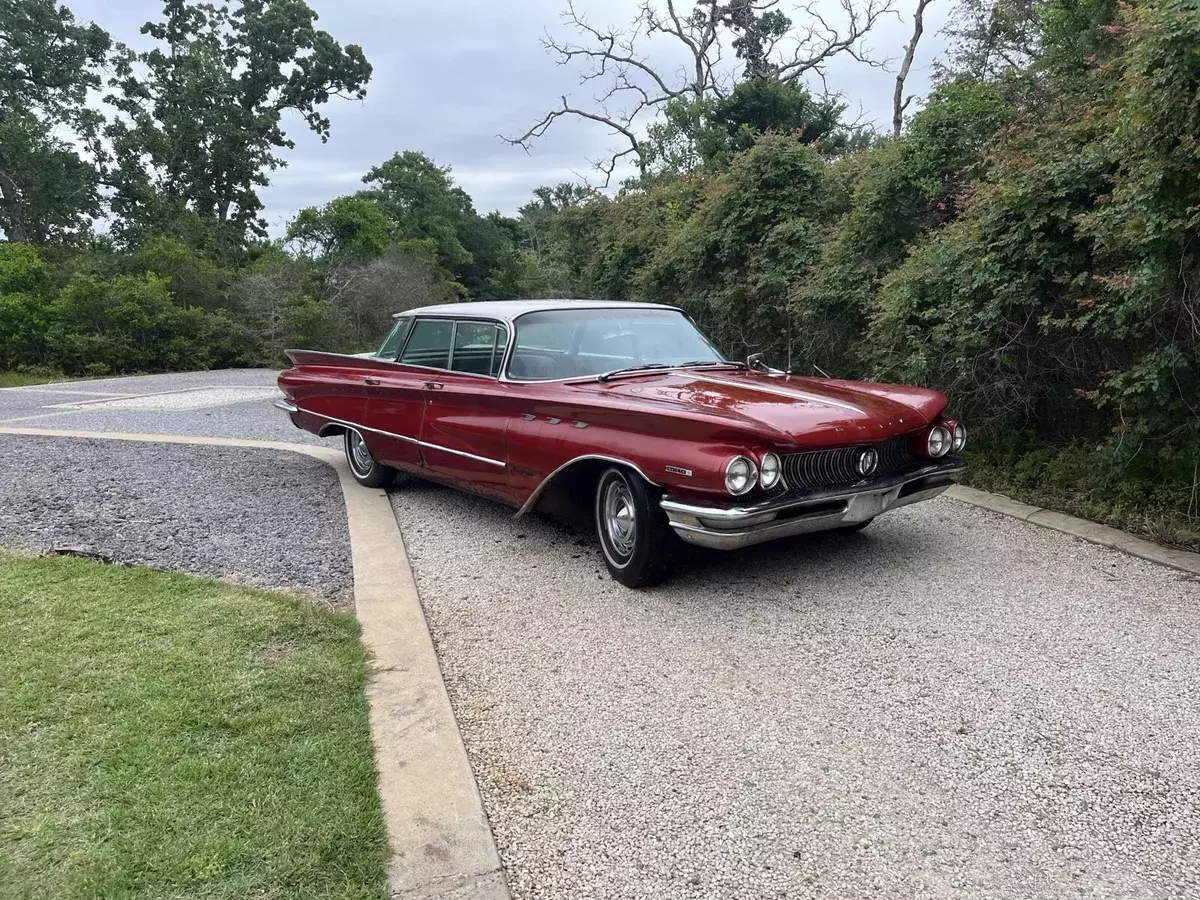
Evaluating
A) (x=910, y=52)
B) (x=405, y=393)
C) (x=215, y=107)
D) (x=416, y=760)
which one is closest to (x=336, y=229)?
(x=215, y=107)

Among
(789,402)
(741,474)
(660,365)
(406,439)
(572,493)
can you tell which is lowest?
→ (572,493)

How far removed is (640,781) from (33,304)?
22860 mm

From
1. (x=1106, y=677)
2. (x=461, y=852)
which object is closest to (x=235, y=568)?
(x=461, y=852)

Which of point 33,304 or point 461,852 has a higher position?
point 33,304

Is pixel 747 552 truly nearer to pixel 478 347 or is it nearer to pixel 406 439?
pixel 478 347

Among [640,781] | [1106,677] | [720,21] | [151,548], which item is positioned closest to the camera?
[640,781]

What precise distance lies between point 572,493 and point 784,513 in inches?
49.5

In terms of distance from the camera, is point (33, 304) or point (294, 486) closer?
point (294, 486)

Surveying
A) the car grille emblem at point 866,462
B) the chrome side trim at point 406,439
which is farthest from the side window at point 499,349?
the car grille emblem at point 866,462

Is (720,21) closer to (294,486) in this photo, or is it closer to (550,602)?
(294,486)

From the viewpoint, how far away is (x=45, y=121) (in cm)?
3089

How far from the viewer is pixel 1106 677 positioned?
3.19 meters

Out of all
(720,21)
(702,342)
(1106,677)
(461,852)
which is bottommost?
(461,852)

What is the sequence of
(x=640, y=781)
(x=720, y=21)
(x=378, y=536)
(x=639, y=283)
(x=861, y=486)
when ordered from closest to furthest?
(x=640, y=781)
(x=861, y=486)
(x=378, y=536)
(x=639, y=283)
(x=720, y=21)
